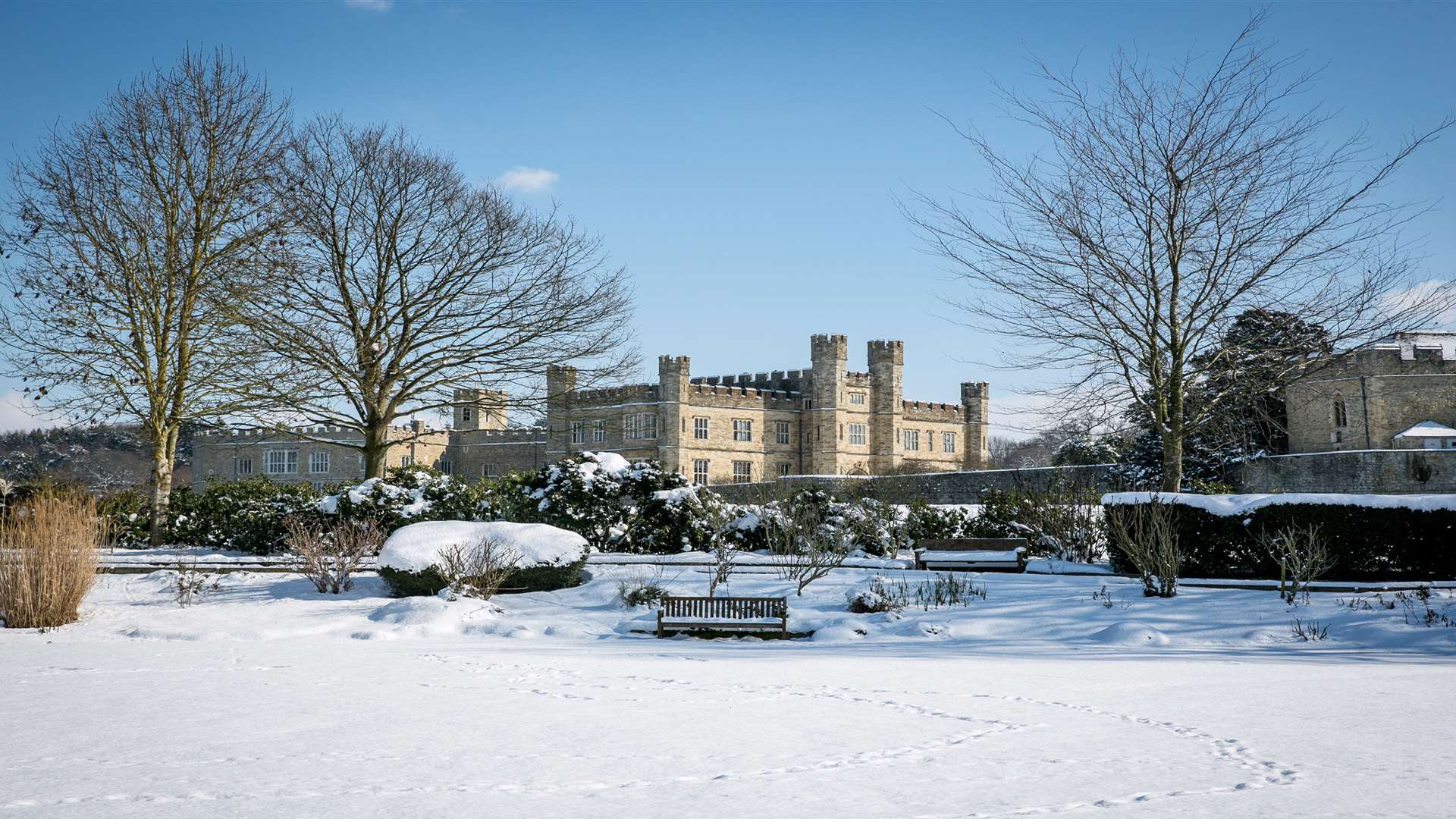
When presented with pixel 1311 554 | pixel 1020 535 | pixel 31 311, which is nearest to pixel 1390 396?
pixel 1020 535

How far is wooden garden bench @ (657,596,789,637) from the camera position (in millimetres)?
10297

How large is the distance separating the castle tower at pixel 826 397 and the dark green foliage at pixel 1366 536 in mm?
39829

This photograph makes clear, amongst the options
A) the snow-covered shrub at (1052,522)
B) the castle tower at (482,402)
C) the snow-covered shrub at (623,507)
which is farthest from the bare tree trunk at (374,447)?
the snow-covered shrub at (1052,522)

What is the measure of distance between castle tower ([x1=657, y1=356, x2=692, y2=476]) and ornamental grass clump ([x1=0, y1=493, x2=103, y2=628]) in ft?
130

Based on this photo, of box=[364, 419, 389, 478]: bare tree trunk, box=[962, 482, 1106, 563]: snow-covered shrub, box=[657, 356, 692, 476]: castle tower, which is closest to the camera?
box=[962, 482, 1106, 563]: snow-covered shrub

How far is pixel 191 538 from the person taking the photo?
1919cm

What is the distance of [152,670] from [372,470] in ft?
42.4

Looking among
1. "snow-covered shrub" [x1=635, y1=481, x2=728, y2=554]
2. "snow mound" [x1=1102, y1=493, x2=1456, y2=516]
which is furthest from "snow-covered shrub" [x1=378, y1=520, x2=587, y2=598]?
"snow mound" [x1=1102, y1=493, x2=1456, y2=516]

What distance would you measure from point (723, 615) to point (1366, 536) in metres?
7.75

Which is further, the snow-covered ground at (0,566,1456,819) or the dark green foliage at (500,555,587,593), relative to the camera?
the dark green foliage at (500,555,587,593)

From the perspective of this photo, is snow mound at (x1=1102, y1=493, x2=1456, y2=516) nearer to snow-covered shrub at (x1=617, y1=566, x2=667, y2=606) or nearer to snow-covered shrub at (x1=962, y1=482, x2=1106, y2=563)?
snow-covered shrub at (x1=962, y1=482, x2=1106, y2=563)

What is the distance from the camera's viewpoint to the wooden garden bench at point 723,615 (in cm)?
1030

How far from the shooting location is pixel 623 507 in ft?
57.7

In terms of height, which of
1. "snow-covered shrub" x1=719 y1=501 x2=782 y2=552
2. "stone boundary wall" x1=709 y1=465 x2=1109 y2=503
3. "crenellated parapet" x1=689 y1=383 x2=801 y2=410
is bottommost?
"snow-covered shrub" x1=719 y1=501 x2=782 y2=552
